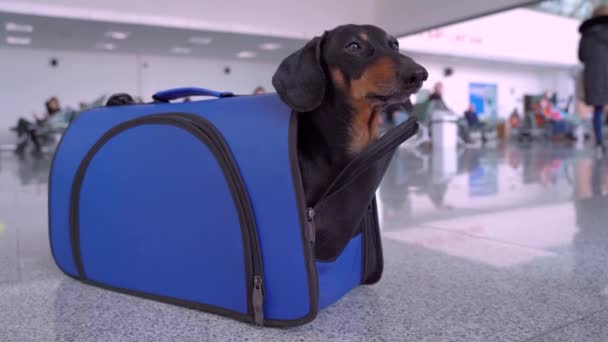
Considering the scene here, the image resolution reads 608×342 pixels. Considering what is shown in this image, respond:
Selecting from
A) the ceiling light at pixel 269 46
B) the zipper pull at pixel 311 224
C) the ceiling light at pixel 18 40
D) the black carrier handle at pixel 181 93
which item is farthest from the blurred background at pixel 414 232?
the ceiling light at pixel 269 46

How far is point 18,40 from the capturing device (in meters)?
14.3

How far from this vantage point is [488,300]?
4.23 feet

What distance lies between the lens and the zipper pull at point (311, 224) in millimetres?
1096

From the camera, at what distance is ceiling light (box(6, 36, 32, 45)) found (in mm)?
13930

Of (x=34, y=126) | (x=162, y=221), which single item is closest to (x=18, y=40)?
(x=34, y=126)

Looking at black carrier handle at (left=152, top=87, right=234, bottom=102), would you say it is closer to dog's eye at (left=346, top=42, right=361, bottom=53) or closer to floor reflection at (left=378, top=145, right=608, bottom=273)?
dog's eye at (left=346, top=42, right=361, bottom=53)

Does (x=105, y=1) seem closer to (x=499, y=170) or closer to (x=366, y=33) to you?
(x=499, y=170)

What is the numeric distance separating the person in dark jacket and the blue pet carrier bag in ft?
17.2

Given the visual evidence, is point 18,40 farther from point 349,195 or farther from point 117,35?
point 349,195

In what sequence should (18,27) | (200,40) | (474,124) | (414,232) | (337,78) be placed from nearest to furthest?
1. (337,78)
2. (414,232)
3. (18,27)
4. (474,124)
5. (200,40)

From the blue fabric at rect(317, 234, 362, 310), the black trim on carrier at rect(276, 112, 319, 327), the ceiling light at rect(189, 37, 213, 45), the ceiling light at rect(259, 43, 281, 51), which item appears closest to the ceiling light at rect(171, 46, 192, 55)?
the ceiling light at rect(189, 37, 213, 45)

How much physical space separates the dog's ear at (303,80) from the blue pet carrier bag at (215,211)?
42 millimetres

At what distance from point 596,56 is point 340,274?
553cm

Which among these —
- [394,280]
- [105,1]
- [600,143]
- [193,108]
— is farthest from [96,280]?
[105,1]
